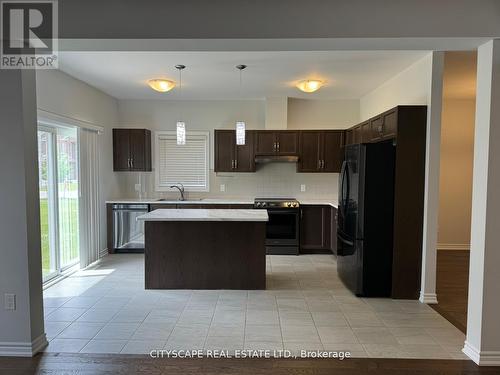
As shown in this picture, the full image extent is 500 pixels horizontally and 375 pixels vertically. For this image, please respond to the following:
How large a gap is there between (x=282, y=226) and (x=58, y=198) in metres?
3.36

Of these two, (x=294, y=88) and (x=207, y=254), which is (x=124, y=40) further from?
(x=294, y=88)

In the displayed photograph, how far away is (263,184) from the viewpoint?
20.6 feet

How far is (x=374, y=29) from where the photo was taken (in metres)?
2.39

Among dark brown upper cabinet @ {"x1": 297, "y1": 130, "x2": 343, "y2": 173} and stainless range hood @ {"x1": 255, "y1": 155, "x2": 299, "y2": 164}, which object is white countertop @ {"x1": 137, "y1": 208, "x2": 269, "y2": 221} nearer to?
stainless range hood @ {"x1": 255, "y1": 155, "x2": 299, "y2": 164}

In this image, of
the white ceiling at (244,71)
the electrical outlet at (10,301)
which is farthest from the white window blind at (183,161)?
the electrical outlet at (10,301)

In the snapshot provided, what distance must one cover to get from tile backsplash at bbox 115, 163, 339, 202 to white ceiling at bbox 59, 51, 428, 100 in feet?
4.74

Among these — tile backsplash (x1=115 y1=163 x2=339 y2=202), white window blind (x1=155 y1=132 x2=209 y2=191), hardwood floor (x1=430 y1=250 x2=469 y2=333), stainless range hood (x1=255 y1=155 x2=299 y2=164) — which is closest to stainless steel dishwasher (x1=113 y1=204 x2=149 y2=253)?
tile backsplash (x1=115 y1=163 x2=339 y2=202)

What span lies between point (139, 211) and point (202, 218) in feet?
7.48

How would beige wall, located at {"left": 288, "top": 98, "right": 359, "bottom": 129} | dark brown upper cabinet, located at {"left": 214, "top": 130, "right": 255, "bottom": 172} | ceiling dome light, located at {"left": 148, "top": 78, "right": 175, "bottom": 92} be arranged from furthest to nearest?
beige wall, located at {"left": 288, "top": 98, "right": 359, "bottom": 129}
dark brown upper cabinet, located at {"left": 214, "top": 130, "right": 255, "bottom": 172}
ceiling dome light, located at {"left": 148, "top": 78, "right": 175, "bottom": 92}

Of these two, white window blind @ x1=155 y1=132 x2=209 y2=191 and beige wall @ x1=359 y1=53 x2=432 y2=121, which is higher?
beige wall @ x1=359 y1=53 x2=432 y2=121

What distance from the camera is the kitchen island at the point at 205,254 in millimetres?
4012

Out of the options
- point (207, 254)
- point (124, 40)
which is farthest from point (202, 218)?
point (124, 40)

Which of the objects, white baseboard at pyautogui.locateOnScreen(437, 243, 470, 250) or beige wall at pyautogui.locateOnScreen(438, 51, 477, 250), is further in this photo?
white baseboard at pyautogui.locateOnScreen(437, 243, 470, 250)

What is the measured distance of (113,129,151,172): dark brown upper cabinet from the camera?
5.91 meters
